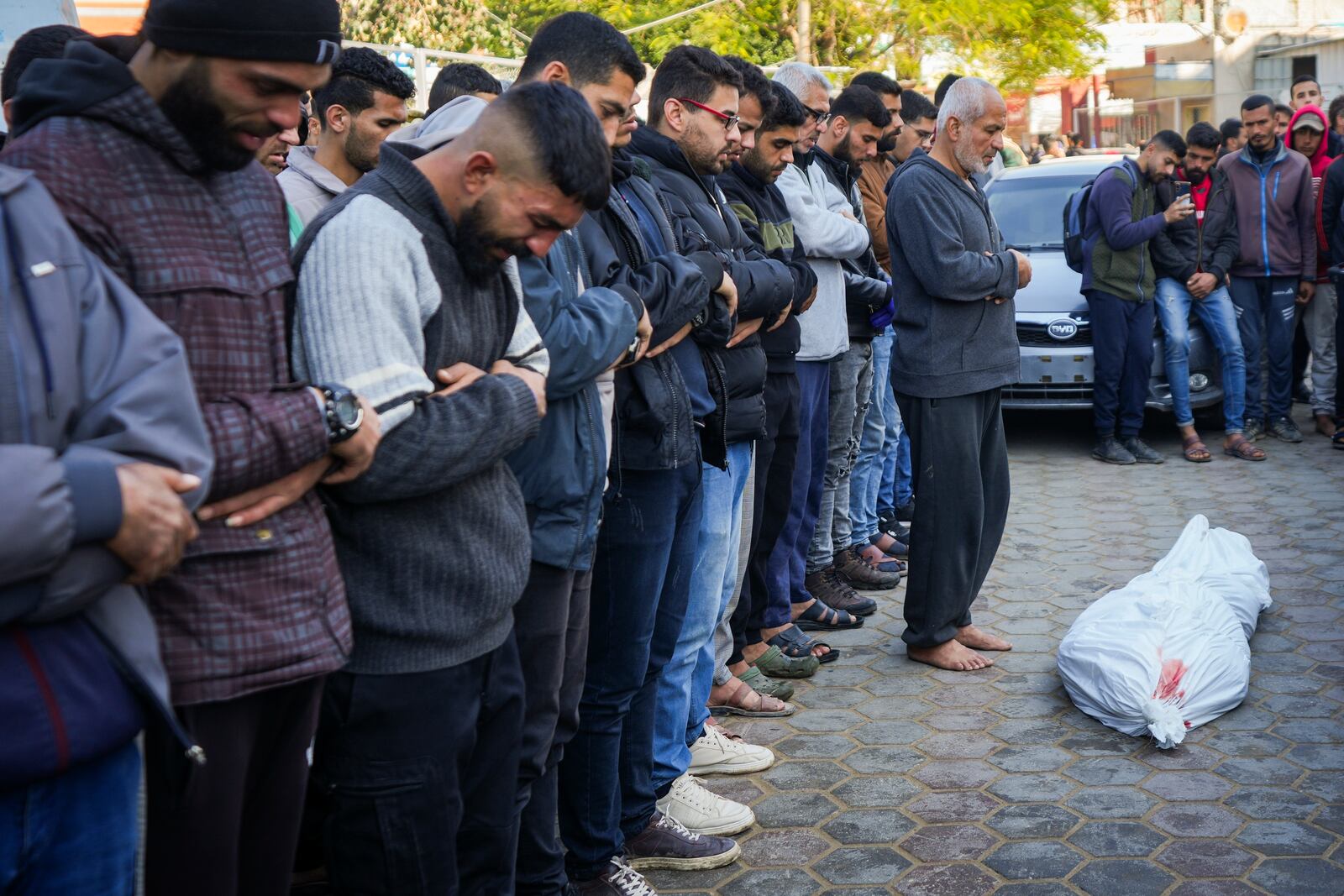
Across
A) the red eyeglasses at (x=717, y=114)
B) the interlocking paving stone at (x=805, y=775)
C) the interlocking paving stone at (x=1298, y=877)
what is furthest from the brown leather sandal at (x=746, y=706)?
the red eyeglasses at (x=717, y=114)

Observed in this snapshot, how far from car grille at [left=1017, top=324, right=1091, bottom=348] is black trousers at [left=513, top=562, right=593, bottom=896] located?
22.9 ft

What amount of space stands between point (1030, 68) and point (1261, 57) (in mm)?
17289

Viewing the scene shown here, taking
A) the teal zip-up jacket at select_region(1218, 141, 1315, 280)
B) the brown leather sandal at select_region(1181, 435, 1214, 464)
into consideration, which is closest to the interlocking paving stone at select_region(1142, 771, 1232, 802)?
the brown leather sandal at select_region(1181, 435, 1214, 464)

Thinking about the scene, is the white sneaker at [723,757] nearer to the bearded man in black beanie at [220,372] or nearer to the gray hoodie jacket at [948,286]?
the gray hoodie jacket at [948,286]

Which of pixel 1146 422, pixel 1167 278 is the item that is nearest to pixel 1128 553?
pixel 1167 278

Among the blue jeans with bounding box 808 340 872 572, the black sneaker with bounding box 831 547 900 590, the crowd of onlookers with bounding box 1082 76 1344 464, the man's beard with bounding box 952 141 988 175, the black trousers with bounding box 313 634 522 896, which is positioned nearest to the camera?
the black trousers with bounding box 313 634 522 896

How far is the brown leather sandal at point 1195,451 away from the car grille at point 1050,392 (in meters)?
0.74

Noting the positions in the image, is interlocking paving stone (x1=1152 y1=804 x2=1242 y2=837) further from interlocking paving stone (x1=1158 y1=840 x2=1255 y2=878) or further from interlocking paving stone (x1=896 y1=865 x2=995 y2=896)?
interlocking paving stone (x1=896 y1=865 x2=995 y2=896)

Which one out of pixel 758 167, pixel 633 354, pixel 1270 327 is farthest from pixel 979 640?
pixel 1270 327

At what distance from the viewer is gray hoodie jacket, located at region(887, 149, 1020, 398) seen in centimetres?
521

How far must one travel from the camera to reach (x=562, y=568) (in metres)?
3.01

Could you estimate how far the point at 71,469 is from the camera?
1698 mm

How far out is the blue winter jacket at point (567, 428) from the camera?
9.72ft

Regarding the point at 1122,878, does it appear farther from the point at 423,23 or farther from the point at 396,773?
the point at 423,23
